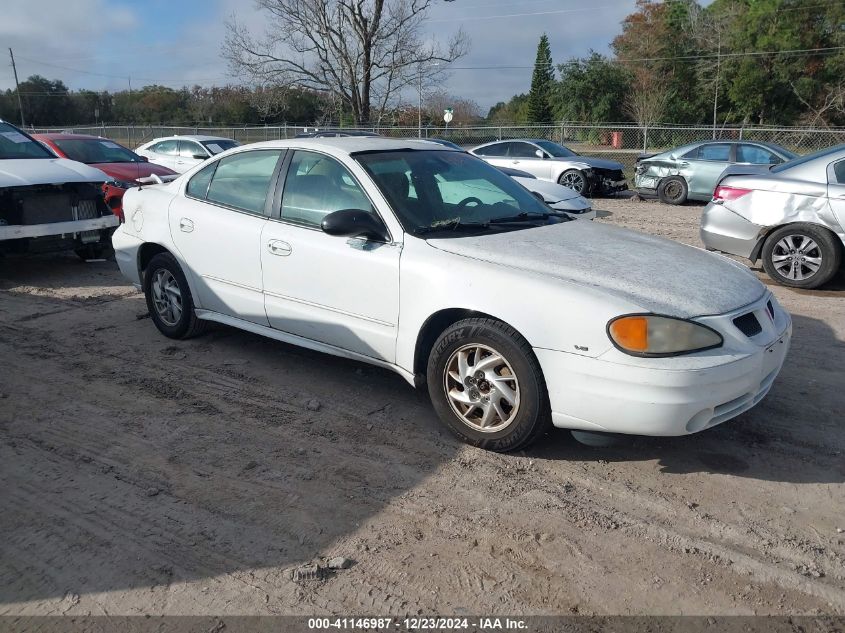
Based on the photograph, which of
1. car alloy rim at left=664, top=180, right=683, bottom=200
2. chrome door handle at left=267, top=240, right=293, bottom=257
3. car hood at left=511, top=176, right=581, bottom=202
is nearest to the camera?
chrome door handle at left=267, top=240, right=293, bottom=257

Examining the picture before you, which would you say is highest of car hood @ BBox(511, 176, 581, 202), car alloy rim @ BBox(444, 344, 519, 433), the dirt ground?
car hood @ BBox(511, 176, 581, 202)

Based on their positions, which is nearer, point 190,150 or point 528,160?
point 190,150

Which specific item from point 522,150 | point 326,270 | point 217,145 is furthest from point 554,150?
point 326,270

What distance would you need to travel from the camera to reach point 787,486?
3.60 metres

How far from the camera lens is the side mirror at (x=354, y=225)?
4.20 m

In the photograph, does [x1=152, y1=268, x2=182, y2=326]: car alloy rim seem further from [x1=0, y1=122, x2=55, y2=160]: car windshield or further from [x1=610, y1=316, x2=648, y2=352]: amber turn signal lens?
[x1=0, y1=122, x2=55, y2=160]: car windshield

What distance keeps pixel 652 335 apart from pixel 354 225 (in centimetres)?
177

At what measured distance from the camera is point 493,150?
59.1ft

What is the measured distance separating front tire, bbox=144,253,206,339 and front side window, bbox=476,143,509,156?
13.0 metres

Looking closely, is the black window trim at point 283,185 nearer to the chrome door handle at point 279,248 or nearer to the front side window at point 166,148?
the chrome door handle at point 279,248

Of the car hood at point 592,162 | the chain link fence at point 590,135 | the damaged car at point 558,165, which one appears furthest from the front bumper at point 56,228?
the chain link fence at point 590,135

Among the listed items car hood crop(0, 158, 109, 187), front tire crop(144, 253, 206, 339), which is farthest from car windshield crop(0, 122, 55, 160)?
front tire crop(144, 253, 206, 339)

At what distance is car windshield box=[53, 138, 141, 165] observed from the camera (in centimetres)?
1139

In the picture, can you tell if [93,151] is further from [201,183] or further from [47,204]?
[201,183]
